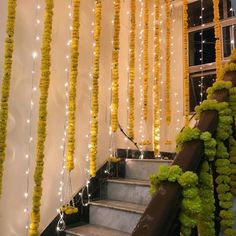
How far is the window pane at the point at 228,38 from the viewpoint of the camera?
5.37 m

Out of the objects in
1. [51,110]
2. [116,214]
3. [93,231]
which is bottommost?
[93,231]

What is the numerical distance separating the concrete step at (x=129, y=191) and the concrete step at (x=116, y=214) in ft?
0.26

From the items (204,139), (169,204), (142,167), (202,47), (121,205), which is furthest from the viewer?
(202,47)

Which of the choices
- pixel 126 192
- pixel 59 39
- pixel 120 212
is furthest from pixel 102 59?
pixel 120 212

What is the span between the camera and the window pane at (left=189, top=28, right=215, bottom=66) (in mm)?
5678

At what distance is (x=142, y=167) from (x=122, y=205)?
25.9 inches

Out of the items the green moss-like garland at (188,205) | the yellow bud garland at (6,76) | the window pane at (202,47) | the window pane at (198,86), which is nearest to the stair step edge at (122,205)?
the yellow bud garland at (6,76)

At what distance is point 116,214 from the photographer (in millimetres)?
2893

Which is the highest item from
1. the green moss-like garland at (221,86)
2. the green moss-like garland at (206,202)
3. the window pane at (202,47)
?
the window pane at (202,47)

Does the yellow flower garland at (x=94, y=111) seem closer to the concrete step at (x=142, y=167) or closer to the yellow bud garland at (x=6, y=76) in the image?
the concrete step at (x=142, y=167)

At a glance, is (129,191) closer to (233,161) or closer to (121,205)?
(121,205)

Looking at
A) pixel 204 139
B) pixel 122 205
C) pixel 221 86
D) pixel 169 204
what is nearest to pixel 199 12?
pixel 122 205

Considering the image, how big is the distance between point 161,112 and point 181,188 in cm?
426

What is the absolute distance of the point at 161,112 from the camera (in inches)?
210
